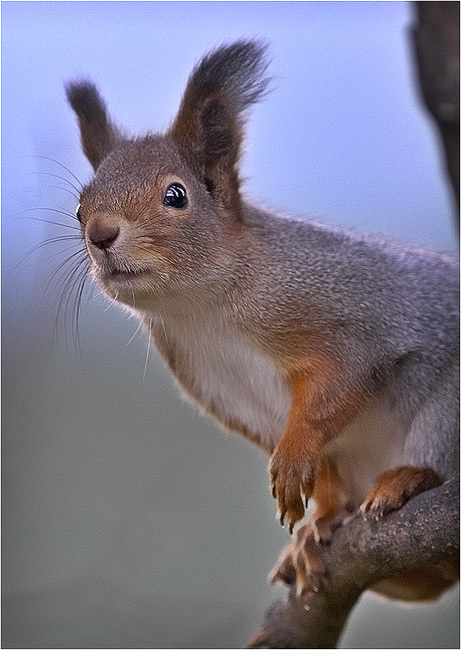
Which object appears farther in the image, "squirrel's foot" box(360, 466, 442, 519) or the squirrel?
"squirrel's foot" box(360, 466, 442, 519)

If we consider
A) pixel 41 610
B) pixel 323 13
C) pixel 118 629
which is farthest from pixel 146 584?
pixel 323 13

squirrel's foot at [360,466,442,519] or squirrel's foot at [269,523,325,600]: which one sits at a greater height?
squirrel's foot at [360,466,442,519]

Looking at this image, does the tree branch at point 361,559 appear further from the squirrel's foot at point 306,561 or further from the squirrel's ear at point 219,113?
the squirrel's ear at point 219,113

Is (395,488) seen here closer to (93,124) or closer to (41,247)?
(41,247)

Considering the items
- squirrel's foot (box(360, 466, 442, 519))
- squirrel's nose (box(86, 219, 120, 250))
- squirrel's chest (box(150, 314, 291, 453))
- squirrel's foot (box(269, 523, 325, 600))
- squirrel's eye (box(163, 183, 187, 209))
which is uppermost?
squirrel's eye (box(163, 183, 187, 209))

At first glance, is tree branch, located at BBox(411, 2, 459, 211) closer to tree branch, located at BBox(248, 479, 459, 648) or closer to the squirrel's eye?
the squirrel's eye

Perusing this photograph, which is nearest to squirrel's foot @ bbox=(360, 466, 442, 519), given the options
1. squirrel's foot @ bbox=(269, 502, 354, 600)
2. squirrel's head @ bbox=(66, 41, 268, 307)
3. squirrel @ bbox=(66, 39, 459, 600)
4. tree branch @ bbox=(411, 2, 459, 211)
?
squirrel @ bbox=(66, 39, 459, 600)
